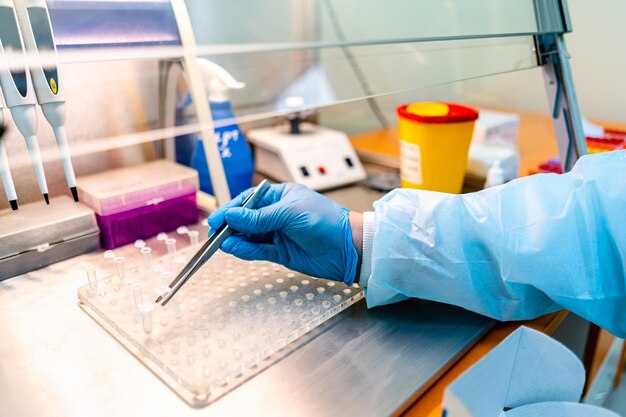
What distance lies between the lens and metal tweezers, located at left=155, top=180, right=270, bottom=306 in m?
0.82

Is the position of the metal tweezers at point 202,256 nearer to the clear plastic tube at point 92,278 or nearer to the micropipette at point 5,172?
the clear plastic tube at point 92,278

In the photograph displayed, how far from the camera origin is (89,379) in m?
0.69

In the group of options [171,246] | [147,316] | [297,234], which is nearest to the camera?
[147,316]

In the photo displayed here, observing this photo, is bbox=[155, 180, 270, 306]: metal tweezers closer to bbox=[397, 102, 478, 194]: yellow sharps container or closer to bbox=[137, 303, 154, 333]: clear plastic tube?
bbox=[137, 303, 154, 333]: clear plastic tube

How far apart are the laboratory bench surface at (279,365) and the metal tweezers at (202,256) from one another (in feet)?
0.38

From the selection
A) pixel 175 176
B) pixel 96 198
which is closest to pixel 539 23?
pixel 175 176

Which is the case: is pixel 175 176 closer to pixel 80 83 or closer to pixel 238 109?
pixel 80 83

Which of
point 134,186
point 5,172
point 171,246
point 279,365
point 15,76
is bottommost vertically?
point 279,365

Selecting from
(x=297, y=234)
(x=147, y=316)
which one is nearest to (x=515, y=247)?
(x=297, y=234)

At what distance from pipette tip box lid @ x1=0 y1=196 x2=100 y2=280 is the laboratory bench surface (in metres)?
0.05

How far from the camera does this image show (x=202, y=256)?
833mm

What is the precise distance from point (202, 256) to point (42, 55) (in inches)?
15.1

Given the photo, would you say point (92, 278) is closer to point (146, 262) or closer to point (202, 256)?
point (146, 262)

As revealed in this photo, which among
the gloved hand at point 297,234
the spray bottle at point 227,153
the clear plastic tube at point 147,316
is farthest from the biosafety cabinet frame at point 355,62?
the clear plastic tube at point 147,316
